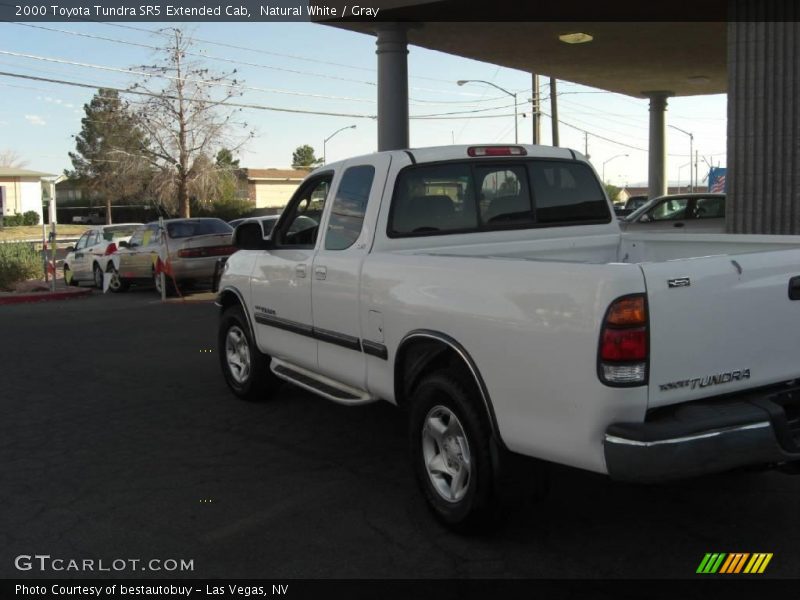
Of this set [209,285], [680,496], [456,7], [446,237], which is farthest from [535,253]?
[209,285]

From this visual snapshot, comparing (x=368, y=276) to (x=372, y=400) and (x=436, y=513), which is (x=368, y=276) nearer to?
(x=372, y=400)

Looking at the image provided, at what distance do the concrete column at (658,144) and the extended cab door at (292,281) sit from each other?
19337 mm

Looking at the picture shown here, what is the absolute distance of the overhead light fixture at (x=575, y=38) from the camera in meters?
13.9

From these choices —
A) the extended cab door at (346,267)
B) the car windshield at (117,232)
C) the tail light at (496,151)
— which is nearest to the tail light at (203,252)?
the car windshield at (117,232)

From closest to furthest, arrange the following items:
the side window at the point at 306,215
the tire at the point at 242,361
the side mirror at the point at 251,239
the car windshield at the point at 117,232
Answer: the side window at the point at 306,215 < the side mirror at the point at 251,239 < the tire at the point at 242,361 < the car windshield at the point at 117,232

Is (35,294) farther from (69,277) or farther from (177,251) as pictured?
(69,277)

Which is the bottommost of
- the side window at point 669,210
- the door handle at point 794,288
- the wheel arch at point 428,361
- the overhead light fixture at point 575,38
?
the wheel arch at point 428,361

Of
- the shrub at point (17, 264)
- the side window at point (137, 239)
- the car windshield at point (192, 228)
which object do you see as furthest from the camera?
the shrub at point (17, 264)

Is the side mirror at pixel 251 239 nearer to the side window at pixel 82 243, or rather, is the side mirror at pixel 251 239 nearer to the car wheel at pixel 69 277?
the side window at pixel 82 243

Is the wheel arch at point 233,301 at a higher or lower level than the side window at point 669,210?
lower

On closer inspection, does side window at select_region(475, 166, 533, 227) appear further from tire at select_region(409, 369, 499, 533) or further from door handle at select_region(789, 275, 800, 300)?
door handle at select_region(789, 275, 800, 300)

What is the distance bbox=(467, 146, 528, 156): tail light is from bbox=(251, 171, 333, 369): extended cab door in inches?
42.9

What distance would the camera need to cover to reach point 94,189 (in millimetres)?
73750

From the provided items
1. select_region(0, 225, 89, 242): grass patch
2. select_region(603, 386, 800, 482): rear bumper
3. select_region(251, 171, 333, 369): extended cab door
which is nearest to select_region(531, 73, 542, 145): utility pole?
select_region(251, 171, 333, 369): extended cab door
